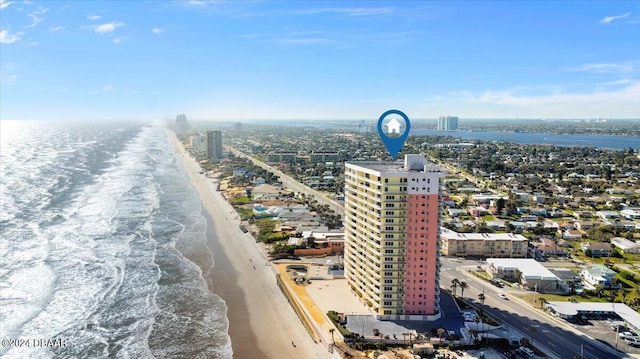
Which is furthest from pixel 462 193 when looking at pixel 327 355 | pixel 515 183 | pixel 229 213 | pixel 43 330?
pixel 43 330

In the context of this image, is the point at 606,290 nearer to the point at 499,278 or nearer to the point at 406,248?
the point at 499,278

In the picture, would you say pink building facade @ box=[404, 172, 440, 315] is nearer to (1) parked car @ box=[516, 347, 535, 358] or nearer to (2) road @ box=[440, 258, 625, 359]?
(1) parked car @ box=[516, 347, 535, 358]

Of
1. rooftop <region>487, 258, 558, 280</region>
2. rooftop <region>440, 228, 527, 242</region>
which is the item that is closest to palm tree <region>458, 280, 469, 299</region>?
rooftop <region>487, 258, 558, 280</region>

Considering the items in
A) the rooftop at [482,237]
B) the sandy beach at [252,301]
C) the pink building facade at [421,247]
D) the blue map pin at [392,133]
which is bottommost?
the sandy beach at [252,301]

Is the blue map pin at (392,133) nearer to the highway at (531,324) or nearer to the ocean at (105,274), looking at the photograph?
the highway at (531,324)

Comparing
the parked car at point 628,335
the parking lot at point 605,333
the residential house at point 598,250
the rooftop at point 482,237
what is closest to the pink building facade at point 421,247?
the parking lot at point 605,333

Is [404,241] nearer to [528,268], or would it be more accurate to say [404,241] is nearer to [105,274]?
[528,268]
